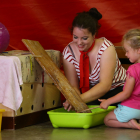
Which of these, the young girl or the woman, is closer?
the young girl

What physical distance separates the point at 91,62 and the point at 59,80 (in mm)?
354

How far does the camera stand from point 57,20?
10.3ft

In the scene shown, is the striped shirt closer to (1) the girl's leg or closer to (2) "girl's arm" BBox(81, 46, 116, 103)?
(2) "girl's arm" BBox(81, 46, 116, 103)

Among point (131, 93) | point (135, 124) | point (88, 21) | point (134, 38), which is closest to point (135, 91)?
point (131, 93)

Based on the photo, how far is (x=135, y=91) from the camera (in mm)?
2045

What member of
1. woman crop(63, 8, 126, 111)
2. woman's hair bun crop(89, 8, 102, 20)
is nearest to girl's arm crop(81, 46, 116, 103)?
woman crop(63, 8, 126, 111)

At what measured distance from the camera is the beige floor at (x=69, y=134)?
1837mm

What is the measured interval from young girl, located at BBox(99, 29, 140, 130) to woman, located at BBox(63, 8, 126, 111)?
246 millimetres

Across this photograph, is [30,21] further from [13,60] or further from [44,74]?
[13,60]

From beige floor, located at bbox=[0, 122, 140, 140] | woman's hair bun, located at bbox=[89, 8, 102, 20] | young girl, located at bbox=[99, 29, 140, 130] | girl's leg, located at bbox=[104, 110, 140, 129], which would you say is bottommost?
beige floor, located at bbox=[0, 122, 140, 140]

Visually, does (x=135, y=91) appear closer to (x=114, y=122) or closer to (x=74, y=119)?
(x=114, y=122)

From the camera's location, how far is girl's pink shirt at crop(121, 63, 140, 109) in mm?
1994

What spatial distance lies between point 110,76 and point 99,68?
13 centimetres

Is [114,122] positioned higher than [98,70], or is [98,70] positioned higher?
[98,70]
